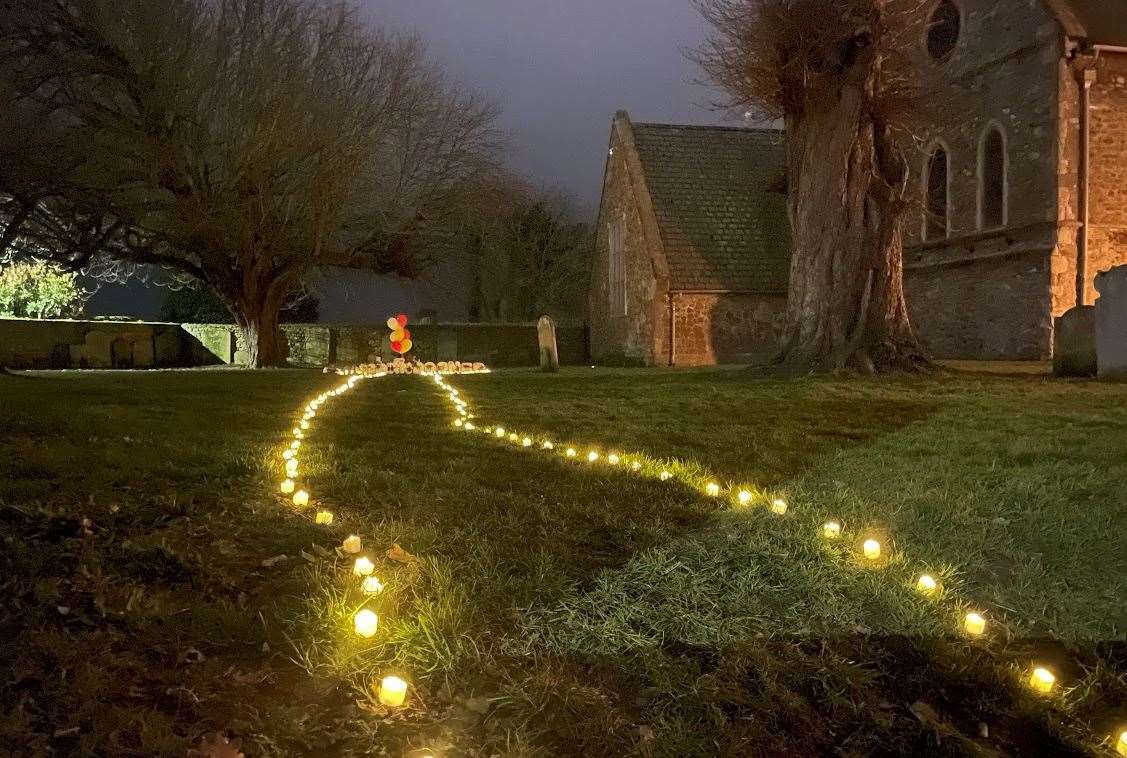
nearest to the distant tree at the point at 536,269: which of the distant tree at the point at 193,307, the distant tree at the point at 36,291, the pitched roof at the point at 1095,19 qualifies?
the distant tree at the point at 193,307

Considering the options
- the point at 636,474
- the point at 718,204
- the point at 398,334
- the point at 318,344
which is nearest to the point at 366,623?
the point at 636,474

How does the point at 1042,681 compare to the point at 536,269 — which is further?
the point at 536,269

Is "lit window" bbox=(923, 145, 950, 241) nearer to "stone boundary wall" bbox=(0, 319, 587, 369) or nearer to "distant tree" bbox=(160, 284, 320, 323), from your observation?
"stone boundary wall" bbox=(0, 319, 587, 369)

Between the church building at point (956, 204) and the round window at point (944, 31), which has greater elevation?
the round window at point (944, 31)

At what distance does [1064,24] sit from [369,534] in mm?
17939

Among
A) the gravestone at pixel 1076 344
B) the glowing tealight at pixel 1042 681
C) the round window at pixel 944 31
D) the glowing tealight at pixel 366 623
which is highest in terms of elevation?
the round window at pixel 944 31

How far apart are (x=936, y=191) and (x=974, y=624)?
63.8 feet

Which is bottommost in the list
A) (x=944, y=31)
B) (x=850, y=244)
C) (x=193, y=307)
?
(x=850, y=244)

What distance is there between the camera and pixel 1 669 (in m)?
2.05

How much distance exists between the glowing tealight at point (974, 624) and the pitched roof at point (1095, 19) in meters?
17.3

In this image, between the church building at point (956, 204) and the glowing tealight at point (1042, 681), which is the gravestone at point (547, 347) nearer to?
the church building at point (956, 204)

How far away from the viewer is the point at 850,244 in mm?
12141

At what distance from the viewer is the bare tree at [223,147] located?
12727mm

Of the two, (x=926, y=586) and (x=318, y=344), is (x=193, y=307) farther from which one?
(x=926, y=586)
